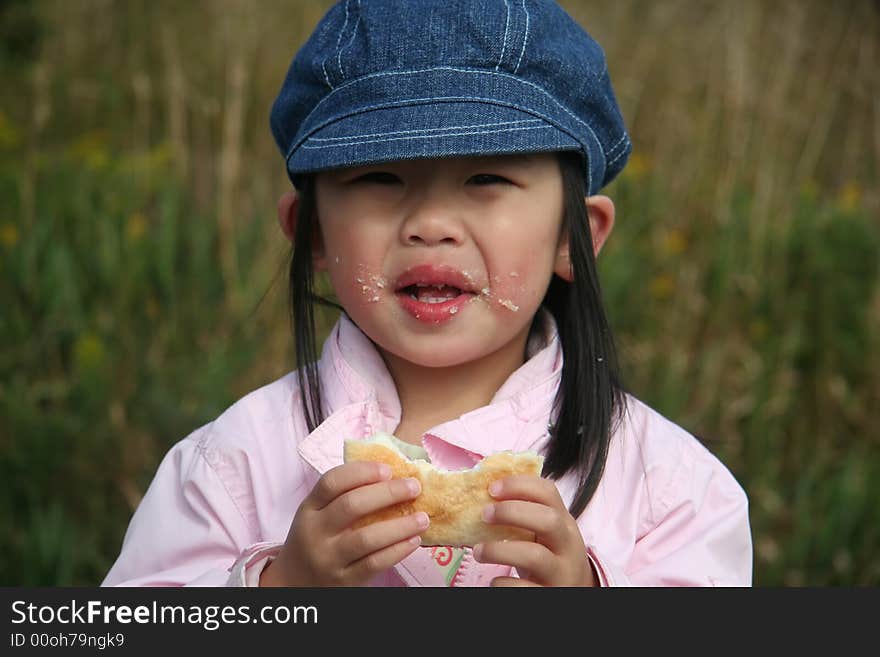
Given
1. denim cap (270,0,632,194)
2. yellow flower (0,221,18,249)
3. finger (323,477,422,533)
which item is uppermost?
denim cap (270,0,632,194)

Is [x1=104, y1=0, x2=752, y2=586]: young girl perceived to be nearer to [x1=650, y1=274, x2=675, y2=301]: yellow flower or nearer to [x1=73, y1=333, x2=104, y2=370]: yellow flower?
[x1=73, y1=333, x2=104, y2=370]: yellow flower

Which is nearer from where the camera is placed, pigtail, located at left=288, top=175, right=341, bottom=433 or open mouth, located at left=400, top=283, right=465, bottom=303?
open mouth, located at left=400, top=283, right=465, bottom=303

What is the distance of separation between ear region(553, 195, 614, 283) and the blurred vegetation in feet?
3.14

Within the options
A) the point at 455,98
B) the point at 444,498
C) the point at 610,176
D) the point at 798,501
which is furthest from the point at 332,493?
the point at 798,501

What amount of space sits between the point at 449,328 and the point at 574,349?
0.99 ft

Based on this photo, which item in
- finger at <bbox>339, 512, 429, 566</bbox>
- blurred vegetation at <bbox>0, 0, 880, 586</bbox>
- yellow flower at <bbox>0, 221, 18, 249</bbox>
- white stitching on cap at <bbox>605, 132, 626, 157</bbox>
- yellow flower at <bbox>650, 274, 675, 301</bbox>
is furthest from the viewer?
yellow flower at <bbox>650, 274, 675, 301</bbox>

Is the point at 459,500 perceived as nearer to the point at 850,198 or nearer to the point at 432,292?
the point at 432,292

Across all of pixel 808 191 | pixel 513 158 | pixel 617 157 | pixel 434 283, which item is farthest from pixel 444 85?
pixel 808 191

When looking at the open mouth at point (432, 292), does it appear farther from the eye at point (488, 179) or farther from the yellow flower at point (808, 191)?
the yellow flower at point (808, 191)

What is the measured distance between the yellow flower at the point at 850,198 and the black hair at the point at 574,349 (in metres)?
2.21

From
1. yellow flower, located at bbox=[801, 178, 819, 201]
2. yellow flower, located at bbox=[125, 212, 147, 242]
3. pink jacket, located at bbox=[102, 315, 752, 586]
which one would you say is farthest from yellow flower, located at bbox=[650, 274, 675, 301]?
pink jacket, located at bbox=[102, 315, 752, 586]

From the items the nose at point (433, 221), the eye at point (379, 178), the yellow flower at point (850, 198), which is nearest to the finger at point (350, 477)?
the nose at point (433, 221)

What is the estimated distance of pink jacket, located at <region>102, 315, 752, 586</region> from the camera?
1.75 m

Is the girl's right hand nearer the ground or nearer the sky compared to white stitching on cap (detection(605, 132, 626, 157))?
nearer the ground
